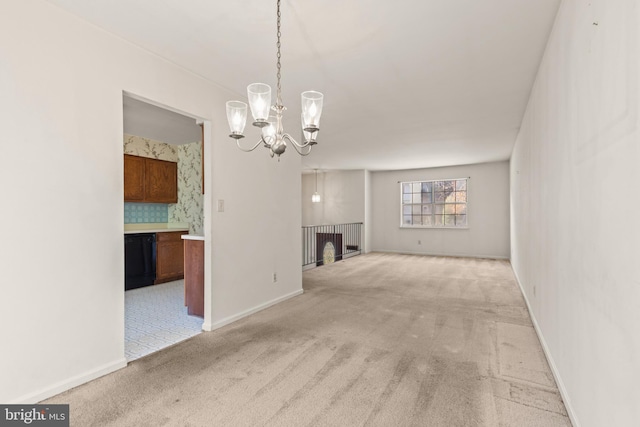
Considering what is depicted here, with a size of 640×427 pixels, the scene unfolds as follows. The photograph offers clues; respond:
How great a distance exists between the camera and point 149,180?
548 centimetres

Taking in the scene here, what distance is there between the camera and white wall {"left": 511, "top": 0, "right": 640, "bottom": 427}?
1078mm

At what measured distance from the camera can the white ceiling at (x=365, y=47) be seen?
2041mm

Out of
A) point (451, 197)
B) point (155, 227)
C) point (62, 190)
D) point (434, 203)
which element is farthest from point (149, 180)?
point (451, 197)

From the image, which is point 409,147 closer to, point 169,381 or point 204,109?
point 204,109

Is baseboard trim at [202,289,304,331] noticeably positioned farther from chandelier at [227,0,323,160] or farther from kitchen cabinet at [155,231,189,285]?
kitchen cabinet at [155,231,189,285]

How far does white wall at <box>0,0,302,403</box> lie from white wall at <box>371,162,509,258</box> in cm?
720

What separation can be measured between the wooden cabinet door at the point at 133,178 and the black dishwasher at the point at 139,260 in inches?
27.0

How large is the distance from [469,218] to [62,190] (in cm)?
827

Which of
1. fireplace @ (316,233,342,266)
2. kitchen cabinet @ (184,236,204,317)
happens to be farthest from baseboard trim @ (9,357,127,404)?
fireplace @ (316,233,342,266)

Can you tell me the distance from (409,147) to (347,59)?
12.3ft

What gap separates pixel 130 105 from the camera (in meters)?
3.67

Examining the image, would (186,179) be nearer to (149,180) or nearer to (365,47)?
(149,180)

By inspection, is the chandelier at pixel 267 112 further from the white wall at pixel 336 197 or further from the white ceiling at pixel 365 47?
the white wall at pixel 336 197

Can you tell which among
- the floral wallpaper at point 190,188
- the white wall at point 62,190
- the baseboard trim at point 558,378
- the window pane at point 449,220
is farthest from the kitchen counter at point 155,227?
the window pane at point 449,220
